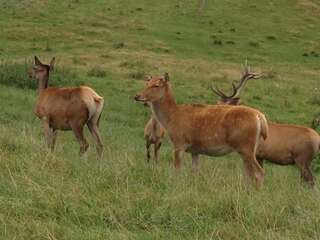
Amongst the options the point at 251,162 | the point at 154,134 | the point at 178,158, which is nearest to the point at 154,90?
the point at 178,158

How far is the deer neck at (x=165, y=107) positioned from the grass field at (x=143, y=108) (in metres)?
0.68

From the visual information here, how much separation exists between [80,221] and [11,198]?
0.78m

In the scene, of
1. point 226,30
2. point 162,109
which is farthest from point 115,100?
point 226,30

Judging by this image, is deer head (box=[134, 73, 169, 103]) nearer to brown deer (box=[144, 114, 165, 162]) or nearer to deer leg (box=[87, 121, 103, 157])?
deer leg (box=[87, 121, 103, 157])

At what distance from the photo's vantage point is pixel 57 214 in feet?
20.0

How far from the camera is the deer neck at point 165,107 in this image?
408 inches

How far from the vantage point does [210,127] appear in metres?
9.45

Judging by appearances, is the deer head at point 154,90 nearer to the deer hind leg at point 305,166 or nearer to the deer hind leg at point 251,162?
the deer hind leg at point 251,162

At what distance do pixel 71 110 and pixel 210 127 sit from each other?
327cm

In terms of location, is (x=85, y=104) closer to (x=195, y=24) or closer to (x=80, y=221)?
(x=80, y=221)

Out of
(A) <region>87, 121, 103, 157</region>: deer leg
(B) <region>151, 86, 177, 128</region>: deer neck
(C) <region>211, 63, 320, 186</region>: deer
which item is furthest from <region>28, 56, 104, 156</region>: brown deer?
(C) <region>211, 63, 320, 186</region>: deer

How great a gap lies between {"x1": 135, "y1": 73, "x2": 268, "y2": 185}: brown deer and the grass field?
37cm

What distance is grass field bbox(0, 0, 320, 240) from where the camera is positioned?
236 inches

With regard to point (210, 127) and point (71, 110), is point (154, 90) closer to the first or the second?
point (210, 127)
